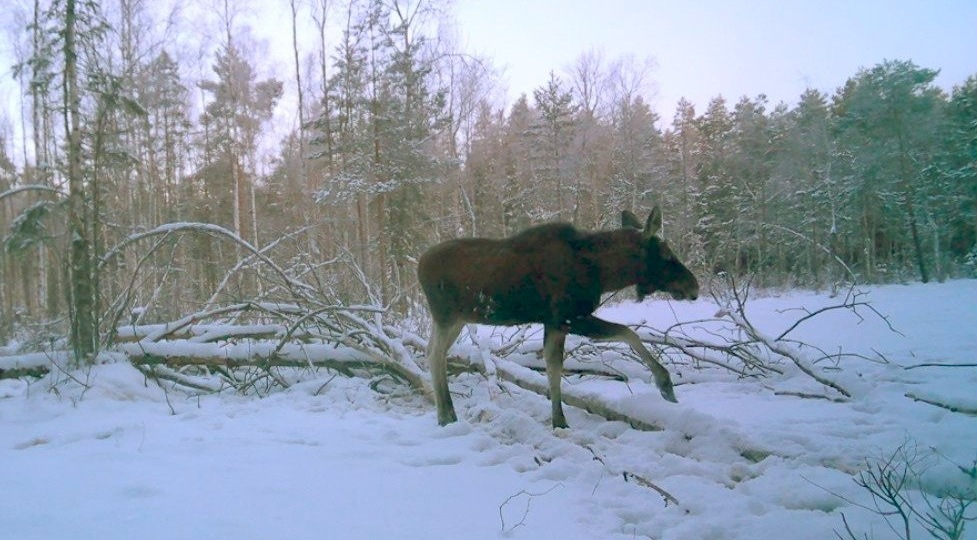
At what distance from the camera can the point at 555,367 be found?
414 cm

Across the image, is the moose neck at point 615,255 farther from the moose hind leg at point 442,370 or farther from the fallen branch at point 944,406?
the fallen branch at point 944,406

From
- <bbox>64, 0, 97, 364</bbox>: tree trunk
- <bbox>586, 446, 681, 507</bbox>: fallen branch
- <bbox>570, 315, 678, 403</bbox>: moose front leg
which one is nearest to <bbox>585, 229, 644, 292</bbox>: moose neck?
<bbox>570, 315, 678, 403</bbox>: moose front leg

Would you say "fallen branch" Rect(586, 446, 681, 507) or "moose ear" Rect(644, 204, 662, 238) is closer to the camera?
"fallen branch" Rect(586, 446, 681, 507)

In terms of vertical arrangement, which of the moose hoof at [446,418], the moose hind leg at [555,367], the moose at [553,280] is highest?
the moose at [553,280]

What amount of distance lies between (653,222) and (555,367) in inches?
53.4

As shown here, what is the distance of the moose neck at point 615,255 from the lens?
4312 mm

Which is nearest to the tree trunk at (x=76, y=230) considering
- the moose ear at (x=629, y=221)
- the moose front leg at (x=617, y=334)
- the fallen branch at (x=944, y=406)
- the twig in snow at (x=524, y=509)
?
the moose front leg at (x=617, y=334)

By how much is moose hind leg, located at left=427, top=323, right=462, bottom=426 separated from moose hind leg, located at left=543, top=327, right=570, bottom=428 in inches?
33.2

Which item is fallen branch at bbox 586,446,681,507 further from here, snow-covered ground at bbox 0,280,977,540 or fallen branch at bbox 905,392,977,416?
fallen branch at bbox 905,392,977,416

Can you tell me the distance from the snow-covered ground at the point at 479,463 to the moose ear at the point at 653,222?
1.29 meters

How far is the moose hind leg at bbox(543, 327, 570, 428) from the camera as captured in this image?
157 inches

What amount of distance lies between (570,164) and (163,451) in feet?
29.5

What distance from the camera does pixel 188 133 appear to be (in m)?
27.0

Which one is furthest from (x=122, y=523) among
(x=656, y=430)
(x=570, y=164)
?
(x=570, y=164)
